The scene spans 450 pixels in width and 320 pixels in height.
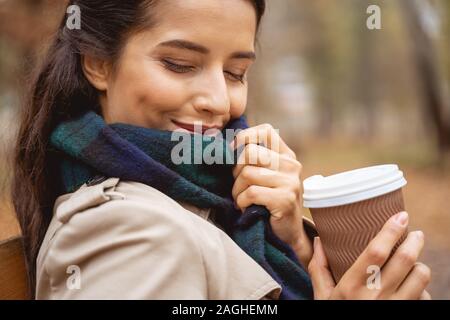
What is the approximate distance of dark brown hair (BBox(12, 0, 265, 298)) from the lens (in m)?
1.82

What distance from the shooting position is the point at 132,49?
1.75 metres

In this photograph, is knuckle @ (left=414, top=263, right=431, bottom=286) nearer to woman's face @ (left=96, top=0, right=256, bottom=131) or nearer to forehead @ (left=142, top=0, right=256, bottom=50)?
woman's face @ (left=96, top=0, right=256, bottom=131)

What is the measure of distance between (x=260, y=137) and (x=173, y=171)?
13.9 inches

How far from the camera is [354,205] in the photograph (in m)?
1.48

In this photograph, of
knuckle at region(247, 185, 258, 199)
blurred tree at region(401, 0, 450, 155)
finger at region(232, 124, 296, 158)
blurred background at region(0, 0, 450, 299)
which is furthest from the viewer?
blurred tree at region(401, 0, 450, 155)

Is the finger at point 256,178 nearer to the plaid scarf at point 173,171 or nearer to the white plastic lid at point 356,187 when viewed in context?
the plaid scarf at point 173,171

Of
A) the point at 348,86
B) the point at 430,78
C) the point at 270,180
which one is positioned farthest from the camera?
the point at 348,86

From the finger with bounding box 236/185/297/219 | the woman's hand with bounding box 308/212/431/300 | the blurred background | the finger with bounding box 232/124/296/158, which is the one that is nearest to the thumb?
the woman's hand with bounding box 308/212/431/300

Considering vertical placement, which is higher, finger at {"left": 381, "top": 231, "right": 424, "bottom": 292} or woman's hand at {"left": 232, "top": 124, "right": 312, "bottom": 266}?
woman's hand at {"left": 232, "top": 124, "right": 312, "bottom": 266}

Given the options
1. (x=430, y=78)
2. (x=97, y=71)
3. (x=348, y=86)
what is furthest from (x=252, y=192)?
(x=348, y=86)

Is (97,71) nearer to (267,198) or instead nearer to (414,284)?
(267,198)

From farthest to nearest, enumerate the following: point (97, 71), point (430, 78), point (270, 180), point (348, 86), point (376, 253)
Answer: point (348, 86) < point (430, 78) < point (97, 71) < point (270, 180) < point (376, 253)
